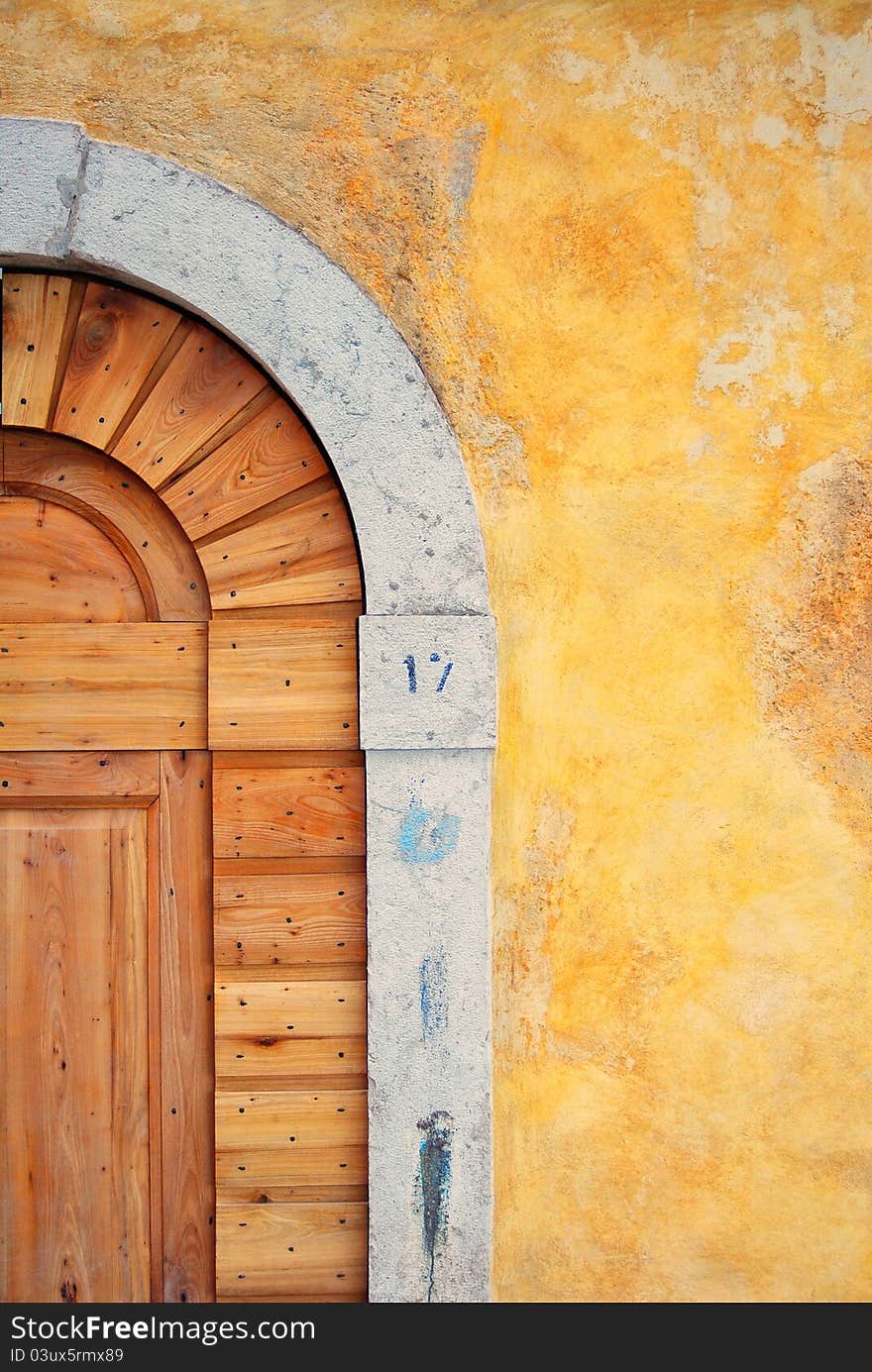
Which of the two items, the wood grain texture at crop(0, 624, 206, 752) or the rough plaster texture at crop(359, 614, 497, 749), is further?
the wood grain texture at crop(0, 624, 206, 752)

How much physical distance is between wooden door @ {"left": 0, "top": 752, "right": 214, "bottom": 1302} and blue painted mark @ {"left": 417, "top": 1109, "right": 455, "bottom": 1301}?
543 mm

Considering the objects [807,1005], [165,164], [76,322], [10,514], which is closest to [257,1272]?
[807,1005]

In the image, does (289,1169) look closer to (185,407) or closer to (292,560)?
(292,560)

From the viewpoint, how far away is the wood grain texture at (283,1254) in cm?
251

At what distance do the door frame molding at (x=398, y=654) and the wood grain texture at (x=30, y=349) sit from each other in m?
0.13

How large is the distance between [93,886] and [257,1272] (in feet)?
3.26

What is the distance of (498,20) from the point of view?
248cm

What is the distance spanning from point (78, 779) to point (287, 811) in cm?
52

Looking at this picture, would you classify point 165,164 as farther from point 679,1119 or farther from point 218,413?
point 679,1119

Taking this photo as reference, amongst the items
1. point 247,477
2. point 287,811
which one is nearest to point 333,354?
point 247,477

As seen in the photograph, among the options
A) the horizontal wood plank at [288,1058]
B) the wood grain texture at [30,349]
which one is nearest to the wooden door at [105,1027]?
the horizontal wood plank at [288,1058]

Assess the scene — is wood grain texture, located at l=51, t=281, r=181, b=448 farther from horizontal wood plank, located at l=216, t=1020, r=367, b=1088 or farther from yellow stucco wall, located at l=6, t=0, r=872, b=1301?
horizontal wood plank, located at l=216, t=1020, r=367, b=1088

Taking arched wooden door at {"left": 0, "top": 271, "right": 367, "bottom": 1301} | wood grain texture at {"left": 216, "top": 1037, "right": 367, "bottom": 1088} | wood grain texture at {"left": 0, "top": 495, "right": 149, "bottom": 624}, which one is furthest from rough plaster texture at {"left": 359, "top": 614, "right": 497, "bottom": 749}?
wood grain texture at {"left": 216, "top": 1037, "right": 367, "bottom": 1088}

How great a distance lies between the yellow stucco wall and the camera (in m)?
2.47
